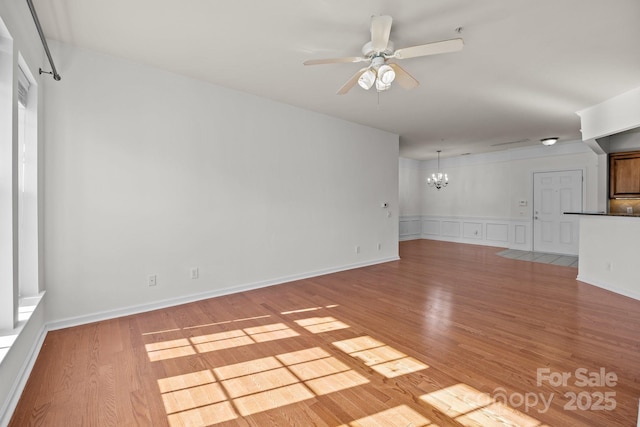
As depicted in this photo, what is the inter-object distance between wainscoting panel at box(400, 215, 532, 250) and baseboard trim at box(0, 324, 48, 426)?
9.12m

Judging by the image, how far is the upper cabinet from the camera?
227 inches

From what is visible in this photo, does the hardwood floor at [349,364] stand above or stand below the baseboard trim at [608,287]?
below

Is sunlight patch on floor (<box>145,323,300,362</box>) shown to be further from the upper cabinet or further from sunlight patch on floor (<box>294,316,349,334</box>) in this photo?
the upper cabinet

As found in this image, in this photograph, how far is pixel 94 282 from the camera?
3.19 metres

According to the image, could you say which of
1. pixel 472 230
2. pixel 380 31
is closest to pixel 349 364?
pixel 380 31

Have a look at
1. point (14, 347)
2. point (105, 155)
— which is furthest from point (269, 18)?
point (14, 347)

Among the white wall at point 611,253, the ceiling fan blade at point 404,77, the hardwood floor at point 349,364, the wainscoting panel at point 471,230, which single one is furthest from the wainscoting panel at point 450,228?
the ceiling fan blade at point 404,77

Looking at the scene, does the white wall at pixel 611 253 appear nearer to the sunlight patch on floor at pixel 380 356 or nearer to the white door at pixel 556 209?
the white door at pixel 556 209

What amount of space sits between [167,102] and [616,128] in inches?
249

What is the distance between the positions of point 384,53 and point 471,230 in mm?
8238

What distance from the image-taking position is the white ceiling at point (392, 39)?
2428 millimetres

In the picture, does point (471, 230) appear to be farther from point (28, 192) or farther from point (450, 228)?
point (28, 192)

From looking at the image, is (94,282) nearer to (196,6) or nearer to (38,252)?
(38,252)

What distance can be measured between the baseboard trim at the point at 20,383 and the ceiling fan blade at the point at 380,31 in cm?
355
